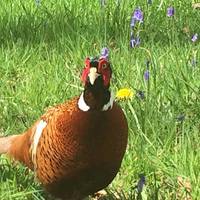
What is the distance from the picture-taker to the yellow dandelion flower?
3.22 metres

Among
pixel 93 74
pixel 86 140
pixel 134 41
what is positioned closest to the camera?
pixel 93 74

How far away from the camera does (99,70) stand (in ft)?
7.70

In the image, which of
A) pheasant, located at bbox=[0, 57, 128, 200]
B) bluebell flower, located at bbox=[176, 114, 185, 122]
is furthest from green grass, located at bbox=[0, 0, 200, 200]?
pheasant, located at bbox=[0, 57, 128, 200]

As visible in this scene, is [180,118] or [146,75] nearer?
[180,118]

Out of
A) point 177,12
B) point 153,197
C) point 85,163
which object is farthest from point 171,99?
point 177,12

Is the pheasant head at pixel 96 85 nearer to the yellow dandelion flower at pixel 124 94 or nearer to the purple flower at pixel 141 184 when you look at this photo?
the purple flower at pixel 141 184

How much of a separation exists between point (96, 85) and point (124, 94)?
0.85 m

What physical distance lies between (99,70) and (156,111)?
76 centimetres

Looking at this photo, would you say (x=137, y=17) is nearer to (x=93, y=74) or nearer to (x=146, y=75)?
(x=146, y=75)

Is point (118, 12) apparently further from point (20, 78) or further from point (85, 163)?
point (85, 163)

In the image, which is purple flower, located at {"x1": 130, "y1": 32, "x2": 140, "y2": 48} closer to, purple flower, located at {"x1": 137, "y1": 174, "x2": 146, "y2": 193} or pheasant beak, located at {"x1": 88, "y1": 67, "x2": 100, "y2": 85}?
purple flower, located at {"x1": 137, "y1": 174, "x2": 146, "y2": 193}

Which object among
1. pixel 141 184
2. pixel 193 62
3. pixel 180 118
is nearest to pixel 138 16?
A: pixel 193 62

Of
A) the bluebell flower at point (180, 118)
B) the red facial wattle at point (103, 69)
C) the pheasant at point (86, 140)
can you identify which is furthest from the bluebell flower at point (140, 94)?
the red facial wattle at point (103, 69)

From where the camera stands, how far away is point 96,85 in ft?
7.84
